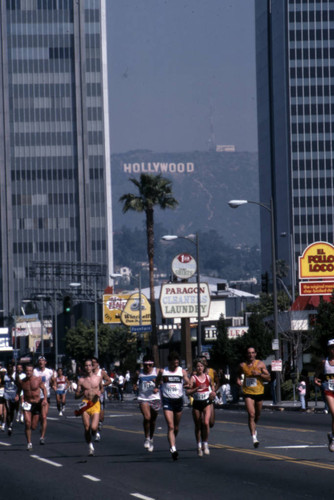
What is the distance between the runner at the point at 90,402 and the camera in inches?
870

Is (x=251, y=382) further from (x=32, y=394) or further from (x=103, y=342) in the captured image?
(x=103, y=342)

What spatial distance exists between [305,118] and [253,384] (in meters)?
170

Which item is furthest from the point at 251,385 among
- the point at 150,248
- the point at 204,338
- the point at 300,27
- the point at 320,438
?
the point at 300,27

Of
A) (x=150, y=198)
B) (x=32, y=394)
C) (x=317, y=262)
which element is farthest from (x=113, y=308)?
(x=32, y=394)

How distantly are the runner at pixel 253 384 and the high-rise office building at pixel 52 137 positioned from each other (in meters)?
149

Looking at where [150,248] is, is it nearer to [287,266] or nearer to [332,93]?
[287,266]

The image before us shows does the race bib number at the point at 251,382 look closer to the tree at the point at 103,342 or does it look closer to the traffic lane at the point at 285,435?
the traffic lane at the point at 285,435

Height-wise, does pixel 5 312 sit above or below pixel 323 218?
below

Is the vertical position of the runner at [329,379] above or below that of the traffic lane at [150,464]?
above

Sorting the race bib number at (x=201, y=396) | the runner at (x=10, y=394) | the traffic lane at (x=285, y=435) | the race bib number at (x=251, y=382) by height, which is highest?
the race bib number at (x=251, y=382)

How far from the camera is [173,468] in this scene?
19.0 metres

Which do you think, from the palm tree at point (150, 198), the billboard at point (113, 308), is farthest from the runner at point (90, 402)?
the billboard at point (113, 308)

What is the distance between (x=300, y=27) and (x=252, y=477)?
6880 inches

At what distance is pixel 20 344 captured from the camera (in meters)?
158
